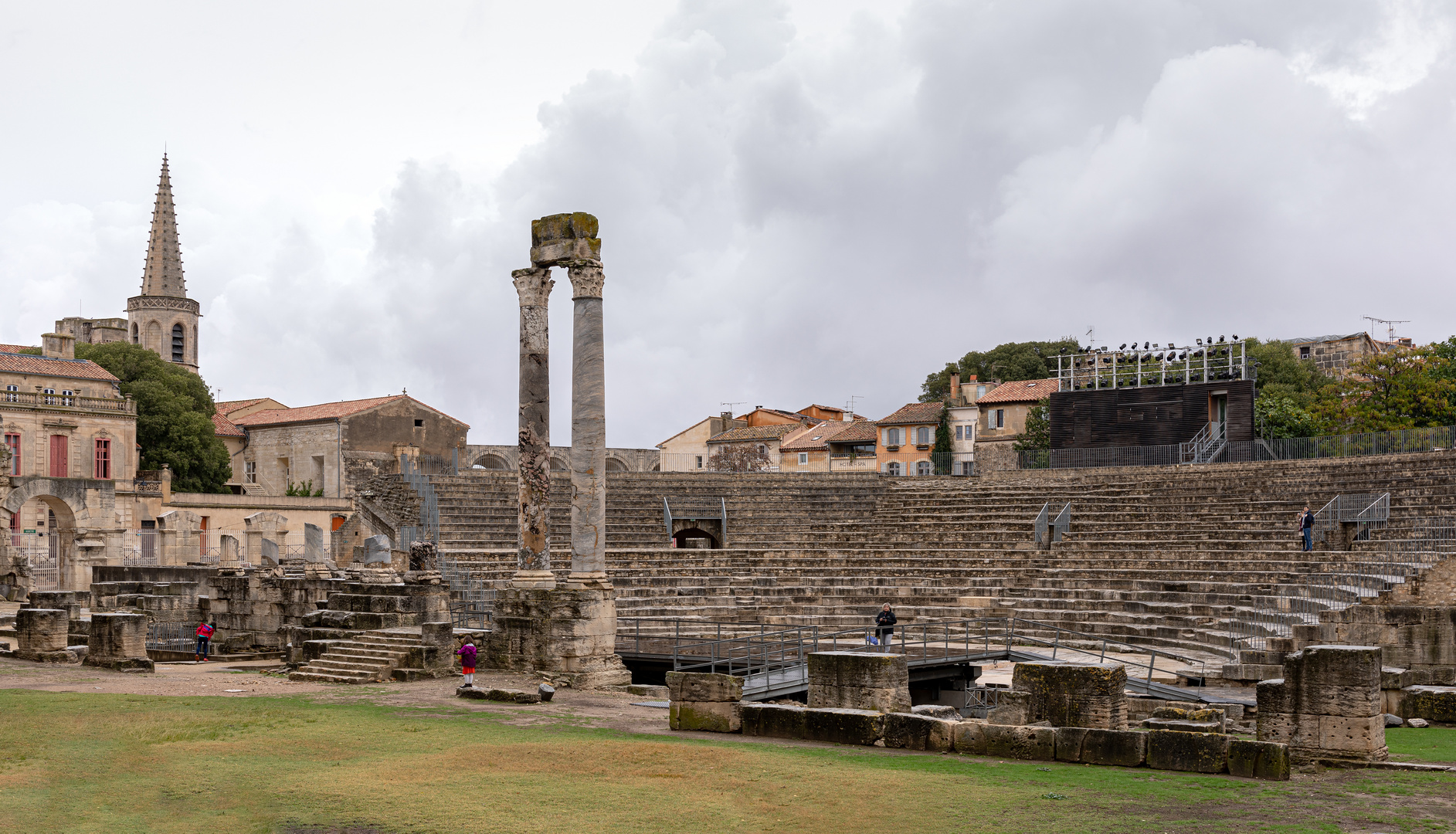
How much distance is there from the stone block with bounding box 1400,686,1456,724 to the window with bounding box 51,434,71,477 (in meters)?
49.4

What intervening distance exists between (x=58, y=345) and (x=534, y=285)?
46.3 metres

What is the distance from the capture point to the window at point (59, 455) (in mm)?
51062

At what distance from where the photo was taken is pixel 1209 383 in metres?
36.8

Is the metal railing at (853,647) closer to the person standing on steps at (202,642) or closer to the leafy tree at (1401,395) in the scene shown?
the person standing on steps at (202,642)

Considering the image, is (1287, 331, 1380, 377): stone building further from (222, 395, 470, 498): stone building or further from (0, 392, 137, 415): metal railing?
(0, 392, 137, 415): metal railing

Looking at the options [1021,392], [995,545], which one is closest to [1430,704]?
[995,545]

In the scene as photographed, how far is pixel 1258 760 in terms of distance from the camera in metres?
10.2

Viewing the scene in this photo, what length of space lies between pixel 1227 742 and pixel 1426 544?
630 inches

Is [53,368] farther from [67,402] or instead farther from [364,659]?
[364,659]

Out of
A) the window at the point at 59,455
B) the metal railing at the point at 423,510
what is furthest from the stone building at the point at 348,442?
the metal railing at the point at 423,510

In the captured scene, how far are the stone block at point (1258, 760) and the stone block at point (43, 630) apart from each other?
1901cm

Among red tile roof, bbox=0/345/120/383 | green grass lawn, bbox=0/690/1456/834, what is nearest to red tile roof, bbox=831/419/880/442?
red tile roof, bbox=0/345/120/383

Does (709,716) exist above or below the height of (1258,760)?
below

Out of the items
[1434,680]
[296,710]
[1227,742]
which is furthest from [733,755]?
[1434,680]
